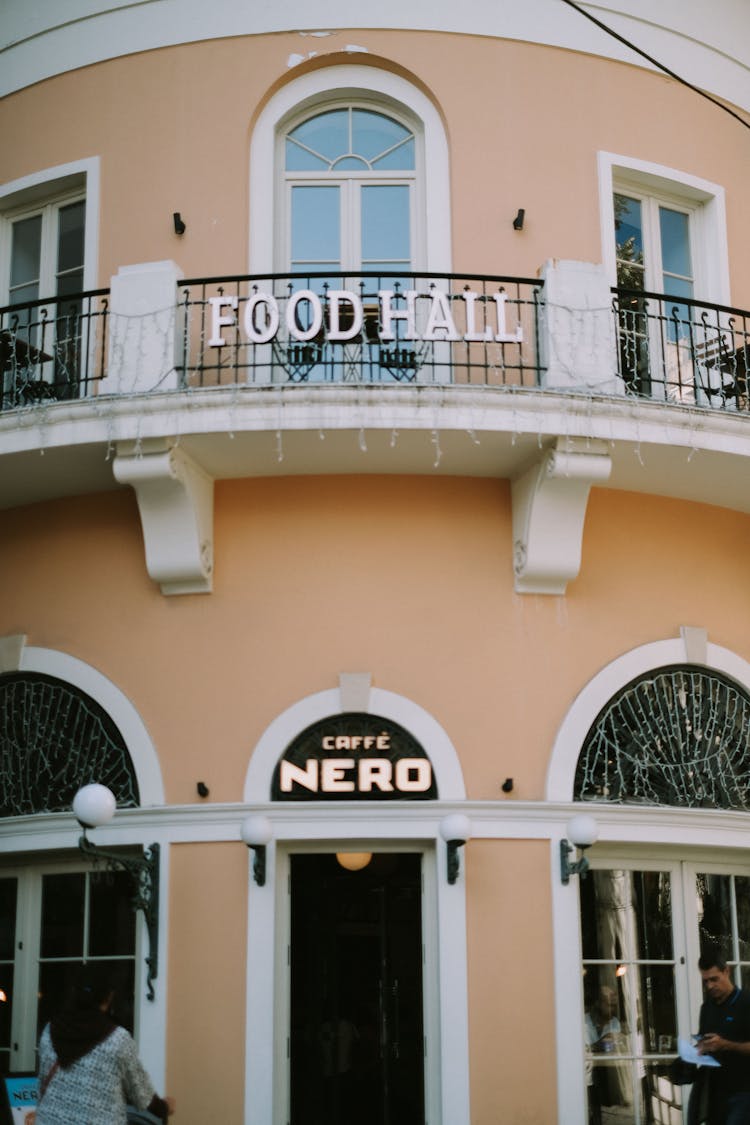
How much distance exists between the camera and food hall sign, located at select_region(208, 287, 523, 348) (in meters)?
10.0

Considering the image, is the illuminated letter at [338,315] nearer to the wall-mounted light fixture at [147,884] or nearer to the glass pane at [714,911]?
the wall-mounted light fixture at [147,884]

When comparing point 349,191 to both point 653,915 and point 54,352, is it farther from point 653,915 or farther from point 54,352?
point 653,915

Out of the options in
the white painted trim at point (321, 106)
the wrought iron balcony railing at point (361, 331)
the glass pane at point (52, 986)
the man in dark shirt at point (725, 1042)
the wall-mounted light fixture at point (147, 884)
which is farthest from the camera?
the white painted trim at point (321, 106)

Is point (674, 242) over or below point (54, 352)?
over

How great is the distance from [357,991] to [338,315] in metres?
4.72

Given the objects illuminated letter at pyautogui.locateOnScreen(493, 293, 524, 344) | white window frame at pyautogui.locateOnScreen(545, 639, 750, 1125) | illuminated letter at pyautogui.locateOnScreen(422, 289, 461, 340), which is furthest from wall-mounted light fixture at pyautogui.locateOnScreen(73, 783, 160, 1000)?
illuminated letter at pyautogui.locateOnScreen(493, 293, 524, 344)

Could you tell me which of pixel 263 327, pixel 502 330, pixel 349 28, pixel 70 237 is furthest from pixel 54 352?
pixel 502 330

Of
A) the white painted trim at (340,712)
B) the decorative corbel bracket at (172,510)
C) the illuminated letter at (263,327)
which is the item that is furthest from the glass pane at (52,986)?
the illuminated letter at (263,327)

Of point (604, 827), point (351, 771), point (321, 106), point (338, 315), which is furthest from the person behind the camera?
point (321, 106)

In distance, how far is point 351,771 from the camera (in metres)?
10.2

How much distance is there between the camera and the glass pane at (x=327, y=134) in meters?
11.6

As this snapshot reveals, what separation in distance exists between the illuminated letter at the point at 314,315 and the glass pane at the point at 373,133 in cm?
199

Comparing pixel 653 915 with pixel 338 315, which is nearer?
pixel 338 315

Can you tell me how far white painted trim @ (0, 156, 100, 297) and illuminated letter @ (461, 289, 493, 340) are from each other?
9.24ft
